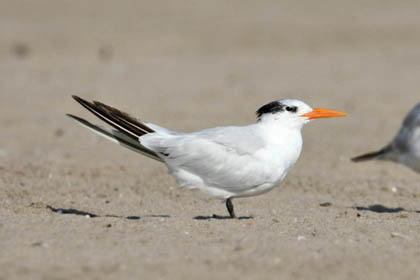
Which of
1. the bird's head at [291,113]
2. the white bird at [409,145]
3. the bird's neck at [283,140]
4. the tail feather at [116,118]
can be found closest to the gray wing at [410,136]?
the white bird at [409,145]

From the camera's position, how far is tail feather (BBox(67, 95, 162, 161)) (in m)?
5.41

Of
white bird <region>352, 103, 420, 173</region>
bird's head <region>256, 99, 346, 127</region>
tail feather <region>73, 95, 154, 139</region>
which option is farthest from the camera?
white bird <region>352, 103, 420, 173</region>

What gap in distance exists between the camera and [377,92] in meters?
11.9

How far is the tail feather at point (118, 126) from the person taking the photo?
5.41m

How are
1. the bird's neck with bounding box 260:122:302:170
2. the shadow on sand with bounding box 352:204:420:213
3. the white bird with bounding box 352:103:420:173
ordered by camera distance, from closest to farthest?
1. the bird's neck with bounding box 260:122:302:170
2. the shadow on sand with bounding box 352:204:420:213
3. the white bird with bounding box 352:103:420:173

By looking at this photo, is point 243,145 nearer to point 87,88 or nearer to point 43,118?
point 43,118

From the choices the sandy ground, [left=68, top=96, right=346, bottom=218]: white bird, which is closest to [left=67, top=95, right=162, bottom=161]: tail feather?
[left=68, top=96, right=346, bottom=218]: white bird

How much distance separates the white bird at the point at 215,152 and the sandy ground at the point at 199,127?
32 cm

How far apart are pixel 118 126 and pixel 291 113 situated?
4.10 ft

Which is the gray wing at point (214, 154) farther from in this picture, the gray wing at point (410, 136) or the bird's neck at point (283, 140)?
the gray wing at point (410, 136)

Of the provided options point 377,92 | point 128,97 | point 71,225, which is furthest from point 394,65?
point 71,225

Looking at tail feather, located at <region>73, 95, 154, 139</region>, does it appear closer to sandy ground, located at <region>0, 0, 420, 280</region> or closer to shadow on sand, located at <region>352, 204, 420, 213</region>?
sandy ground, located at <region>0, 0, 420, 280</region>

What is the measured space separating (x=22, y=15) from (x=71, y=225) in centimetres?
1502

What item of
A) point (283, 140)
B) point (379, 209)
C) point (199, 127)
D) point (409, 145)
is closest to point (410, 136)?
point (409, 145)
